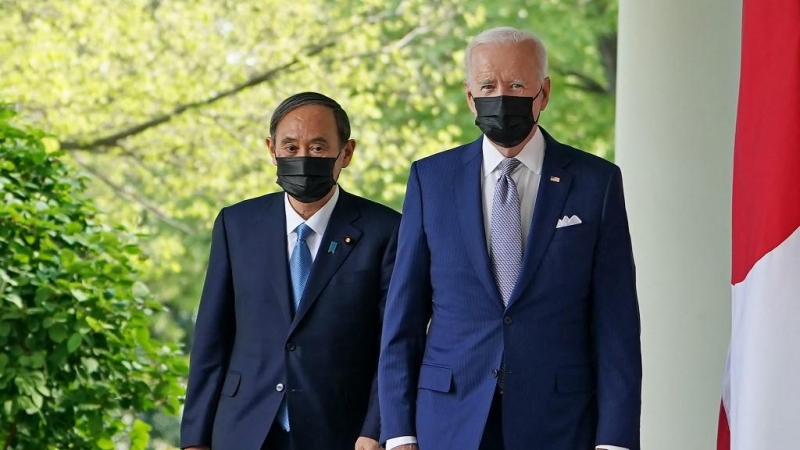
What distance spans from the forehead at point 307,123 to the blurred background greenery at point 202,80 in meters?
7.22

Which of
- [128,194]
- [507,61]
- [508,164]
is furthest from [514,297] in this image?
[128,194]

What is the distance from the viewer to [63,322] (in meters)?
5.16

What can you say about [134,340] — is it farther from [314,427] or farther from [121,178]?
[121,178]

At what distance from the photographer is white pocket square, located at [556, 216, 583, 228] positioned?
3389 mm

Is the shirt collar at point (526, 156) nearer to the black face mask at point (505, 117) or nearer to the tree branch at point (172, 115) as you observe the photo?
the black face mask at point (505, 117)

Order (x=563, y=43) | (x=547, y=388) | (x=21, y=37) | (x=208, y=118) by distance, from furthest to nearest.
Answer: (x=563, y=43)
(x=208, y=118)
(x=21, y=37)
(x=547, y=388)

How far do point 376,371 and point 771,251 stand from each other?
1.15 meters

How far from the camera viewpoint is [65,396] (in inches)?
207

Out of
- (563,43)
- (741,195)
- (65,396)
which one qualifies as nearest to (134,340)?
(65,396)

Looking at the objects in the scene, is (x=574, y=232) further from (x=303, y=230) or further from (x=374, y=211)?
(x=303, y=230)

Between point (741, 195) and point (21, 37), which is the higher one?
point (21, 37)

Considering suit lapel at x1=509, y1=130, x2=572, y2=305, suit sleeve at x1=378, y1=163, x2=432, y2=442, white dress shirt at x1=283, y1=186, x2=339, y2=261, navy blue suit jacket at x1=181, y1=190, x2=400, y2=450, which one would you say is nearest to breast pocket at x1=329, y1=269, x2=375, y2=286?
navy blue suit jacket at x1=181, y1=190, x2=400, y2=450

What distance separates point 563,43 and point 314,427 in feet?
36.1

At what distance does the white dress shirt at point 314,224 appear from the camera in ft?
13.0
